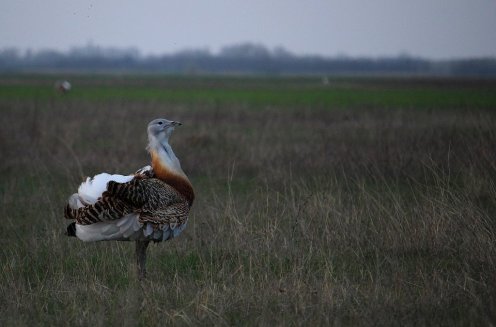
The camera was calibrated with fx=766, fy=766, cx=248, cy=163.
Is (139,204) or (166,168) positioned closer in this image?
(139,204)

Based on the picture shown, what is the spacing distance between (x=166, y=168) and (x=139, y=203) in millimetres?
365

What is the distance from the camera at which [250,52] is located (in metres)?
132

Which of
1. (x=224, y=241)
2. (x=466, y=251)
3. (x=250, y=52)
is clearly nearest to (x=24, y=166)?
(x=224, y=241)

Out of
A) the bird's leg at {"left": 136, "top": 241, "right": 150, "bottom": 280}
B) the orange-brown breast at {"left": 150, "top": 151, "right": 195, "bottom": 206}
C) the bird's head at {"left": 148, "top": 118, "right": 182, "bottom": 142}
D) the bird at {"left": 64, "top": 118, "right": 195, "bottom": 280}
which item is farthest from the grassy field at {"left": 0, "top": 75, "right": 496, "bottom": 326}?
the bird's head at {"left": 148, "top": 118, "right": 182, "bottom": 142}

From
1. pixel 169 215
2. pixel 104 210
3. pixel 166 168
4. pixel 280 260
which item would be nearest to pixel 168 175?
pixel 166 168

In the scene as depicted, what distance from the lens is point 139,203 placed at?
4848mm

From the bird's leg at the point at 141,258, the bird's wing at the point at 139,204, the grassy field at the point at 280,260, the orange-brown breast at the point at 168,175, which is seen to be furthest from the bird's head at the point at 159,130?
the grassy field at the point at 280,260

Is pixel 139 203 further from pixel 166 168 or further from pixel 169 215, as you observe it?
pixel 166 168

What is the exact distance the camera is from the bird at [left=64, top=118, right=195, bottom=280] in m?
4.76

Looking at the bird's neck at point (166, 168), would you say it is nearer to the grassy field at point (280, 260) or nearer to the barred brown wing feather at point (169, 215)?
the barred brown wing feather at point (169, 215)

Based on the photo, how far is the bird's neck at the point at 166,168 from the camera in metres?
5.10

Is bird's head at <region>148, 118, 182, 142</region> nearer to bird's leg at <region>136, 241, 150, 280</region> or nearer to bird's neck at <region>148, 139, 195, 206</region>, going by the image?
bird's neck at <region>148, 139, 195, 206</region>

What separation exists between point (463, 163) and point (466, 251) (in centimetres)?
370

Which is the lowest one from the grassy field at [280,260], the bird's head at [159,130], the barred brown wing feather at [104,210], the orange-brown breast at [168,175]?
the grassy field at [280,260]
